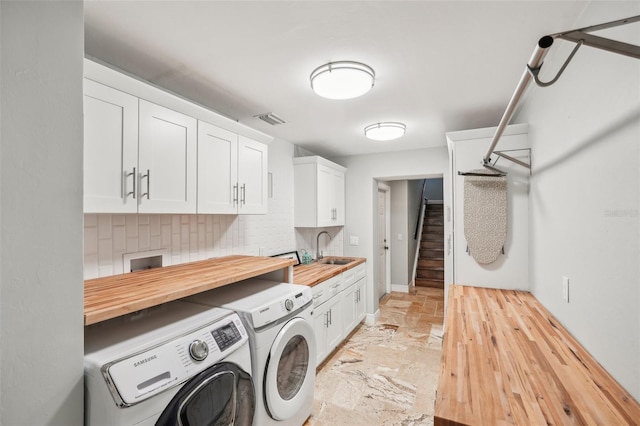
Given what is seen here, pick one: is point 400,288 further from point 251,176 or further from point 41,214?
point 41,214

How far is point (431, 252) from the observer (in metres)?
6.43

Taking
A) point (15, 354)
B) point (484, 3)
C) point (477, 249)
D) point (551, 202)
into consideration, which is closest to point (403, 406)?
point (477, 249)

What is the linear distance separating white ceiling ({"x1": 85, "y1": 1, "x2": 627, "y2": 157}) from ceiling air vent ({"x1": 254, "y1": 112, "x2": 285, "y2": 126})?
16cm

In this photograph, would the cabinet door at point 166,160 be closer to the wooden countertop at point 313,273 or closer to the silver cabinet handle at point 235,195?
the silver cabinet handle at point 235,195

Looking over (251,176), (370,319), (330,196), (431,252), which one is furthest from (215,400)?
(431,252)

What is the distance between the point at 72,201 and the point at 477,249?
2.58 metres

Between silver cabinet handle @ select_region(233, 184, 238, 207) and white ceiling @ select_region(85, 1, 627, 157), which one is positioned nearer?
white ceiling @ select_region(85, 1, 627, 157)

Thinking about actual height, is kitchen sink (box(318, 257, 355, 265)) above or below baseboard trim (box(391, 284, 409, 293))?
above

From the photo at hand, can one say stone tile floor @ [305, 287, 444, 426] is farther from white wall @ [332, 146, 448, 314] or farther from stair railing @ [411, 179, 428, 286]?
stair railing @ [411, 179, 428, 286]

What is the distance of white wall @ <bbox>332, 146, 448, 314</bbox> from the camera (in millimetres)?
4008

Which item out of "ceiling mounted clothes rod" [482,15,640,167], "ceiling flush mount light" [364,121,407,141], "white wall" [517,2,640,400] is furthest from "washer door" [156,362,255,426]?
"ceiling flush mount light" [364,121,407,141]

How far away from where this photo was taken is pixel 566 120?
5.03 feet

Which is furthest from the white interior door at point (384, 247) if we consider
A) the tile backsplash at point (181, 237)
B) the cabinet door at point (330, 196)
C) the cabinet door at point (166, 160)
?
the cabinet door at point (166, 160)

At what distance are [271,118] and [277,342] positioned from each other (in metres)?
1.88
